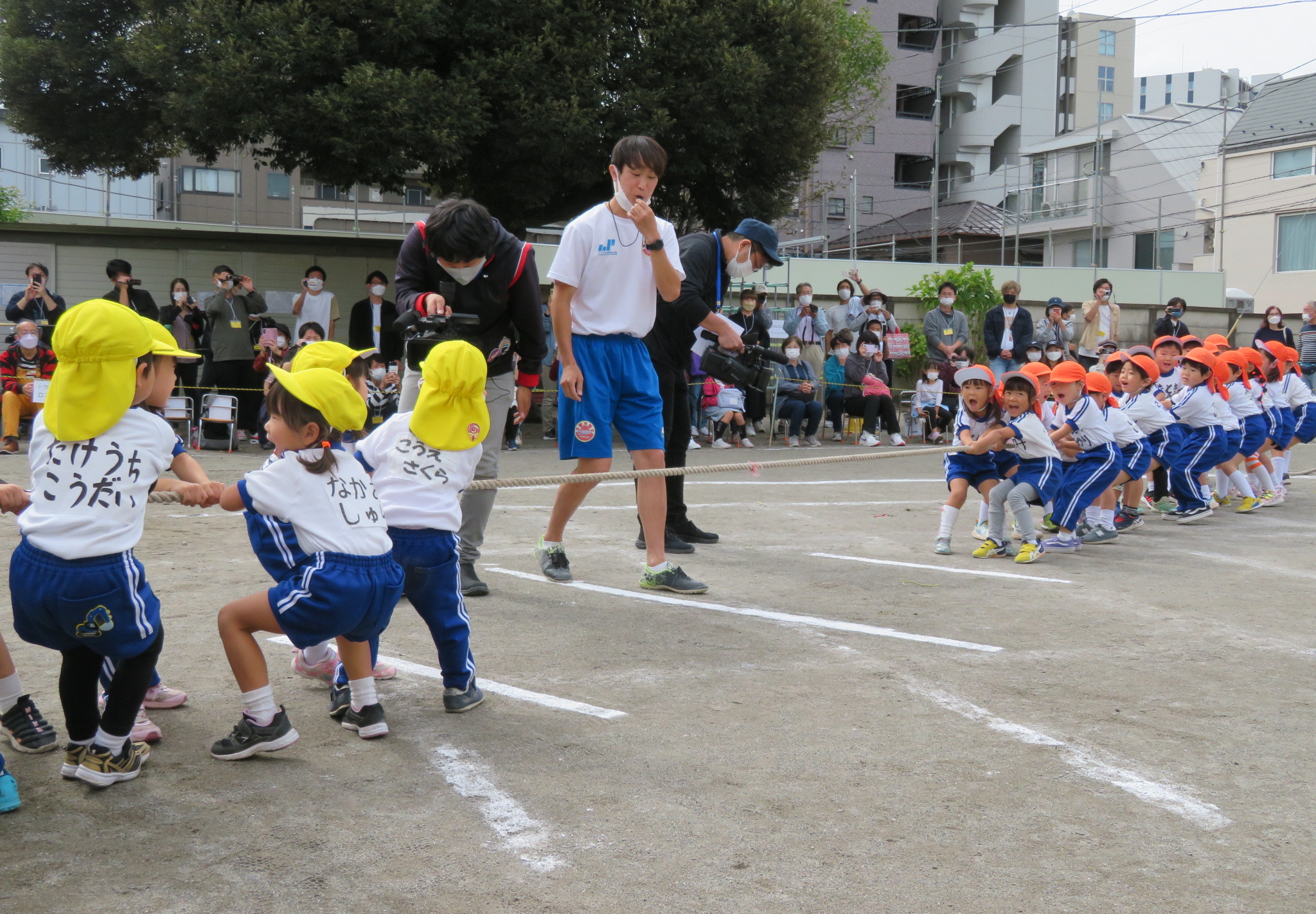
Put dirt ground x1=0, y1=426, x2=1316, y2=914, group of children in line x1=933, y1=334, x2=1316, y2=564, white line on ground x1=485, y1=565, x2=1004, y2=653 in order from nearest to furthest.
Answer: dirt ground x1=0, y1=426, x2=1316, y2=914, white line on ground x1=485, y1=565, x2=1004, y2=653, group of children in line x1=933, y1=334, x2=1316, y2=564

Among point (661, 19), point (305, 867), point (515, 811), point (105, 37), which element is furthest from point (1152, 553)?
point (105, 37)

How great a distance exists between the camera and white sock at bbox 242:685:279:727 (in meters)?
3.62

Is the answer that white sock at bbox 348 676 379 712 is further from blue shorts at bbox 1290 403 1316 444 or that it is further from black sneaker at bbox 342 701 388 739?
blue shorts at bbox 1290 403 1316 444

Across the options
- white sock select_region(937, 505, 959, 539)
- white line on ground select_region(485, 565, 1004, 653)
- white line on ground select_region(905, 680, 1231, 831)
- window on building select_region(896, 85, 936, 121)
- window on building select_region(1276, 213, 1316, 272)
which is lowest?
white line on ground select_region(905, 680, 1231, 831)

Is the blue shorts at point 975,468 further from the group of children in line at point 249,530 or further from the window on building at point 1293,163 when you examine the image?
the window on building at point 1293,163

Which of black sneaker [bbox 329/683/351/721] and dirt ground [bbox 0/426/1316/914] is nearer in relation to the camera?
dirt ground [bbox 0/426/1316/914]

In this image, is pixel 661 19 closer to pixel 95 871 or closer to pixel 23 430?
pixel 23 430

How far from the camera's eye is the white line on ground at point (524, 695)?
4176 mm

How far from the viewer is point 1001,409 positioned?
8148 millimetres

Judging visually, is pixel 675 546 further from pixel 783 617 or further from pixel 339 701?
pixel 339 701

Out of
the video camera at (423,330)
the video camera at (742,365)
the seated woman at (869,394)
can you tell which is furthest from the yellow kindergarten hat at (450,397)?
the seated woman at (869,394)

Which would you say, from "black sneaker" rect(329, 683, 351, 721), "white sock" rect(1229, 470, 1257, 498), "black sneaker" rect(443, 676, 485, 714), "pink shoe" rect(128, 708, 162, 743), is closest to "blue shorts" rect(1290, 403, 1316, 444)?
"white sock" rect(1229, 470, 1257, 498)

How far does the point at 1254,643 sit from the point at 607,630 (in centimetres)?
294

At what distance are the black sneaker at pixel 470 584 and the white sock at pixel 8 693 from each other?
2.32 metres
